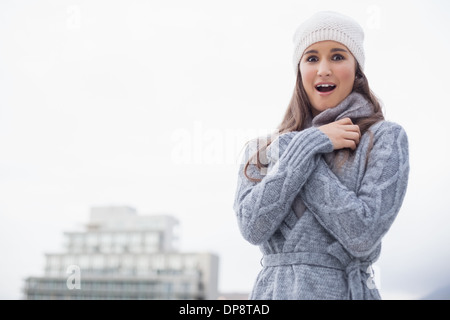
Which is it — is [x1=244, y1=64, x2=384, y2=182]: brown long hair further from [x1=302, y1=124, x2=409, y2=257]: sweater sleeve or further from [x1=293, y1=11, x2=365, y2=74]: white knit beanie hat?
[x1=302, y1=124, x2=409, y2=257]: sweater sleeve

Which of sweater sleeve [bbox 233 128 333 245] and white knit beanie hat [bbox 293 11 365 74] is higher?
white knit beanie hat [bbox 293 11 365 74]

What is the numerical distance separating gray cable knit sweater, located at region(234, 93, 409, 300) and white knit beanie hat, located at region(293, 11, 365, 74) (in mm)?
261

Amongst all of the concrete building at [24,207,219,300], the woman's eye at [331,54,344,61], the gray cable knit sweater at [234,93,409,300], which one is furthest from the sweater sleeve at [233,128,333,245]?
the concrete building at [24,207,219,300]

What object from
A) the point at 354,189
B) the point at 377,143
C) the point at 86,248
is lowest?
the point at 354,189

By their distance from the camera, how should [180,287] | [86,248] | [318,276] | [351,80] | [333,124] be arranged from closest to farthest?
[318,276] → [333,124] → [351,80] → [180,287] → [86,248]

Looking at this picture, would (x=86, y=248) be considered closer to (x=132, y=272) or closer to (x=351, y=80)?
(x=132, y=272)

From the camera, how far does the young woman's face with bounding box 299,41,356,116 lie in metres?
1.31

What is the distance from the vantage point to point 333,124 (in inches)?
47.9

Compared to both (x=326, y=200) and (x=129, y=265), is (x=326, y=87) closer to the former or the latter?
(x=326, y=200)

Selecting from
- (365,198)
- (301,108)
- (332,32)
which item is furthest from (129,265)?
(365,198)

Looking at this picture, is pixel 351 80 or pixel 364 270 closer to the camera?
pixel 364 270

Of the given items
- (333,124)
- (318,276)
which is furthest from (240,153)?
(318,276)

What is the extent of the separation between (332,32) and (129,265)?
35.0 m
